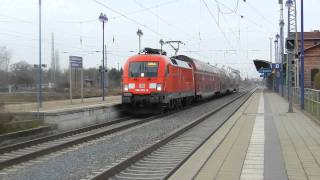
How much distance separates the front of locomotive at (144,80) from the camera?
87.1ft

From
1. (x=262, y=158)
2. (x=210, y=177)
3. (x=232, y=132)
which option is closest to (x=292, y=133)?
(x=232, y=132)

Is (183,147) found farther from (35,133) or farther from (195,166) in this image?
(35,133)

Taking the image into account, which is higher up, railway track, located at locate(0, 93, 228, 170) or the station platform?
the station platform

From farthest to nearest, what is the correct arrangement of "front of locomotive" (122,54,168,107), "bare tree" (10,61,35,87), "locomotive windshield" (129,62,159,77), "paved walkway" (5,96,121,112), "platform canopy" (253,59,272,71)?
"bare tree" (10,61,35,87) → "platform canopy" (253,59,272,71) → "paved walkway" (5,96,121,112) → "locomotive windshield" (129,62,159,77) → "front of locomotive" (122,54,168,107)

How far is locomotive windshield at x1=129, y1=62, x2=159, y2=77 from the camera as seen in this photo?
27.0 meters

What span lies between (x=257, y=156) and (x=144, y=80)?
1530 centimetres

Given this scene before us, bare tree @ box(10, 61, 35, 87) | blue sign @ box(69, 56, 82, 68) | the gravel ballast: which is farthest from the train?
bare tree @ box(10, 61, 35, 87)

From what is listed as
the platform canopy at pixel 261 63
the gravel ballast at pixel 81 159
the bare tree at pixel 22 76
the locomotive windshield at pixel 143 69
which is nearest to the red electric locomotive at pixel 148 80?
the locomotive windshield at pixel 143 69

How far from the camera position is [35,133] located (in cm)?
1811

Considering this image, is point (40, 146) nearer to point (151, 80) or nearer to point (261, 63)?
point (151, 80)

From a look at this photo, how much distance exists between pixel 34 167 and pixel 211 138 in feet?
20.8

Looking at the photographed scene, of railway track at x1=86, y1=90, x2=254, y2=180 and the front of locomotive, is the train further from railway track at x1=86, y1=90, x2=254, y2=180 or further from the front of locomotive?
railway track at x1=86, y1=90, x2=254, y2=180

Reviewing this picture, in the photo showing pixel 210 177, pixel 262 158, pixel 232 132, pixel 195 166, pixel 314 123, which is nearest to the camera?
pixel 210 177

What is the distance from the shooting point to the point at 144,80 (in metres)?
27.0
